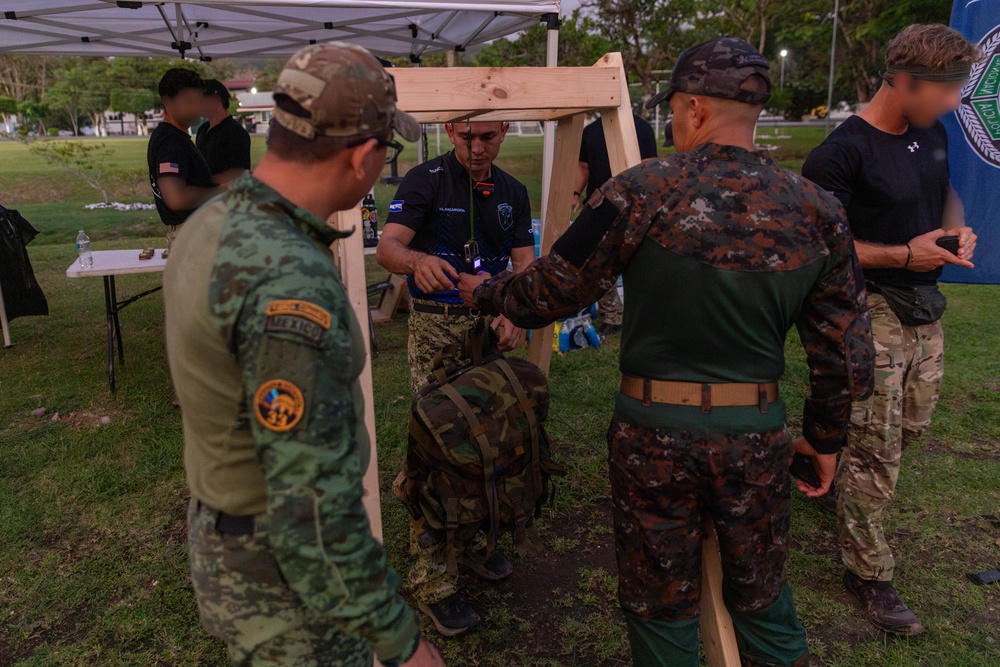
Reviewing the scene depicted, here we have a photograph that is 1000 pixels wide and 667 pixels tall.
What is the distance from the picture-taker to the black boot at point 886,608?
Result: 296 cm

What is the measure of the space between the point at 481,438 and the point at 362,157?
1442 millimetres

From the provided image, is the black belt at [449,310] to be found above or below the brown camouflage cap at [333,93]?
below

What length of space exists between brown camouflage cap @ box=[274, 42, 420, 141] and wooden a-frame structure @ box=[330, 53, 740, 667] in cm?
74

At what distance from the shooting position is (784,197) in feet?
6.23

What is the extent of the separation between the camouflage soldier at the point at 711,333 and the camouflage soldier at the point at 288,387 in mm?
829

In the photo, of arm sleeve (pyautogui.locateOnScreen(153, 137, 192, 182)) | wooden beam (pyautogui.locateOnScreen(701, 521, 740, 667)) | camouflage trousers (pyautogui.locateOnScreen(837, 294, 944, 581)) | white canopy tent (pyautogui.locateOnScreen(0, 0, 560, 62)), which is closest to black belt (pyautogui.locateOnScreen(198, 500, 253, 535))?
wooden beam (pyautogui.locateOnScreen(701, 521, 740, 667))

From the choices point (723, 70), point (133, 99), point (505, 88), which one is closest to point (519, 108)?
point (505, 88)

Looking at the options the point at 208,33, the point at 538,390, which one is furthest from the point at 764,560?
the point at 208,33

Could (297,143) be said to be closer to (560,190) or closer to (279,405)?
Result: (279,405)

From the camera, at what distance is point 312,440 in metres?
1.21

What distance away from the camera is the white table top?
17.7ft

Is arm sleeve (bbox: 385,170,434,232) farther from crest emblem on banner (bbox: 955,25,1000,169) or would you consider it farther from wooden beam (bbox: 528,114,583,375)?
crest emblem on banner (bbox: 955,25,1000,169)

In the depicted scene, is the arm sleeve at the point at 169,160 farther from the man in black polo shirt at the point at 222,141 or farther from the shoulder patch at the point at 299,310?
the shoulder patch at the point at 299,310

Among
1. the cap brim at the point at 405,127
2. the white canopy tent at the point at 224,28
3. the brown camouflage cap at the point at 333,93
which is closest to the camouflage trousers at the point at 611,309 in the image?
the white canopy tent at the point at 224,28
